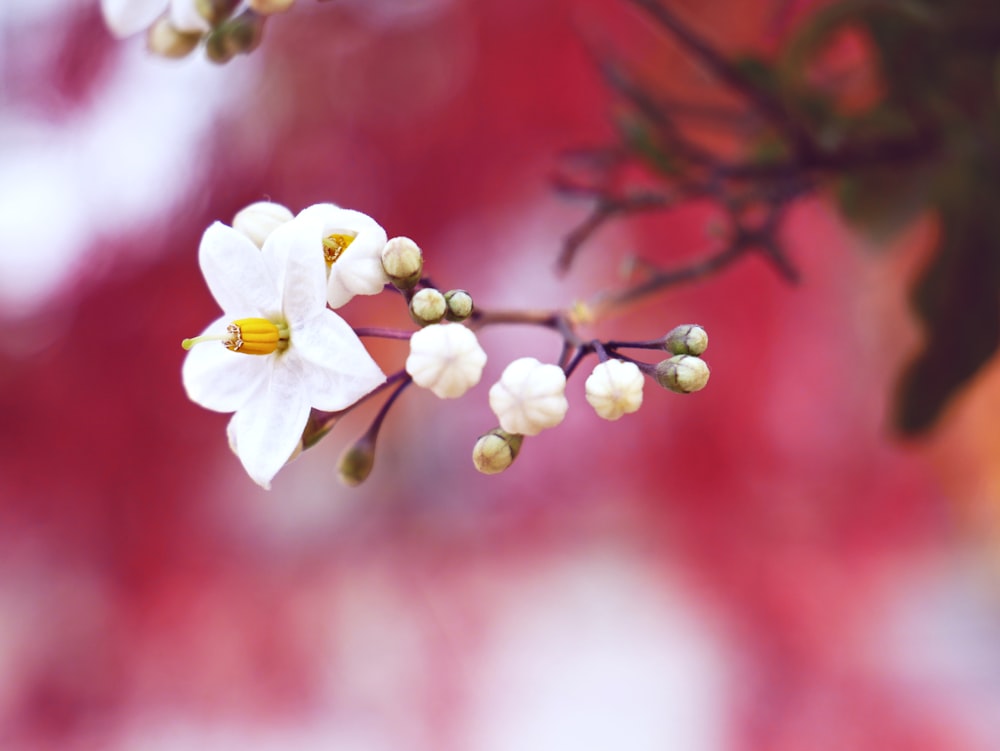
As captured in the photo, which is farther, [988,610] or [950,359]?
[988,610]

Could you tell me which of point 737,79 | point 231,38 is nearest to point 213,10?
point 231,38

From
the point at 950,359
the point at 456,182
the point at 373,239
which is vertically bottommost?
the point at 456,182

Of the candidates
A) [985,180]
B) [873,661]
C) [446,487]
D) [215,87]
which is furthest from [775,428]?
[215,87]

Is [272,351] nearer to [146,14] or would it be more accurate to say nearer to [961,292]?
[146,14]

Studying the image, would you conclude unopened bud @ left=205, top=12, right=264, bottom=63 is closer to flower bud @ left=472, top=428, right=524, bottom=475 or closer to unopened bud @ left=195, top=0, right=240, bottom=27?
unopened bud @ left=195, top=0, right=240, bottom=27

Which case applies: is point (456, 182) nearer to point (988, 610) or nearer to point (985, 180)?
point (985, 180)

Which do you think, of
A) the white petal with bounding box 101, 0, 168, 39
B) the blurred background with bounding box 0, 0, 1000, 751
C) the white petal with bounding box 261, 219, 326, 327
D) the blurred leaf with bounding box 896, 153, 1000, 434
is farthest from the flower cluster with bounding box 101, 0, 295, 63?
the blurred background with bounding box 0, 0, 1000, 751

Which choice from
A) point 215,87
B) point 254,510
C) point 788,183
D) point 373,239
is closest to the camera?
point 373,239
